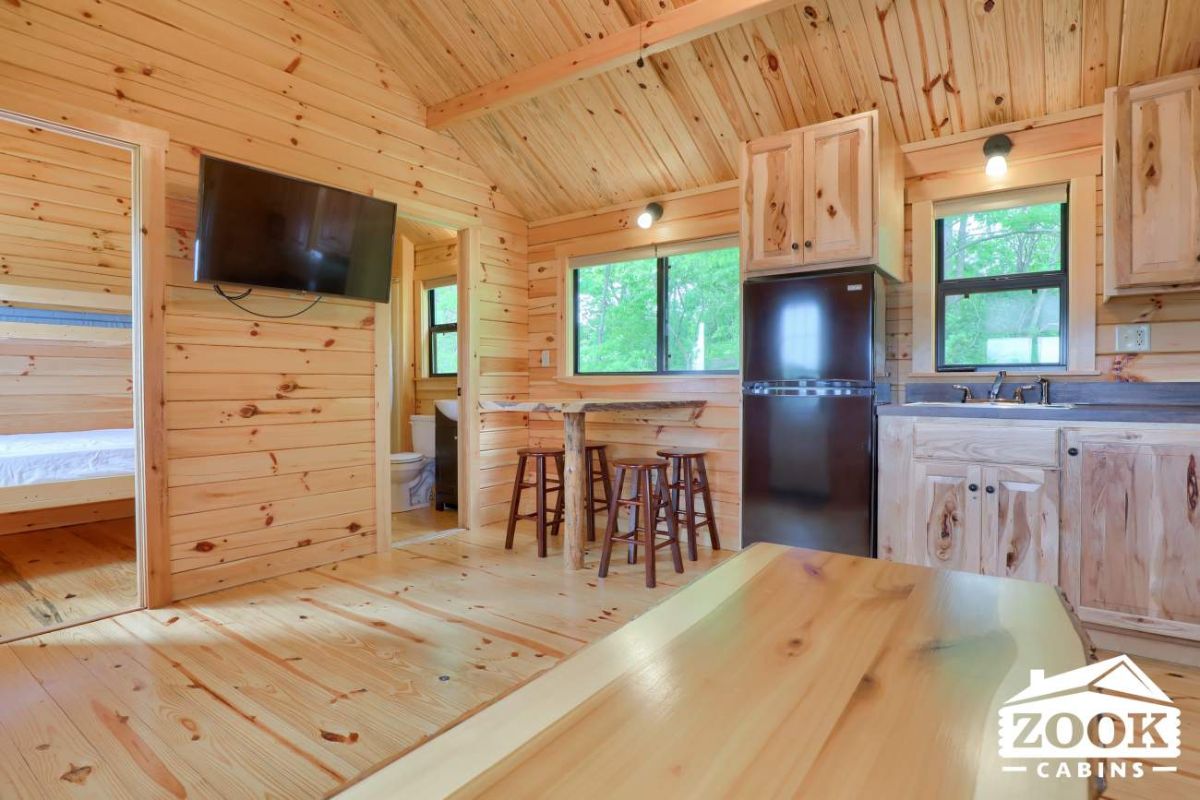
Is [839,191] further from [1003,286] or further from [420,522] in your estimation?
[420,522]

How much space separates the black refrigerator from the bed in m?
3.33

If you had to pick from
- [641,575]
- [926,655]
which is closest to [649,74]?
[641,575]

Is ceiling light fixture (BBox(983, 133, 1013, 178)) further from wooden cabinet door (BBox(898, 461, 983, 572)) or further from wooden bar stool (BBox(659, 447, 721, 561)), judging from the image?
wooden bar stool (BBox(659, 447, 721, 561))

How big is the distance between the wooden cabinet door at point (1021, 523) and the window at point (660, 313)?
5.39 ft

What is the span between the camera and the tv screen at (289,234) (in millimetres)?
2789

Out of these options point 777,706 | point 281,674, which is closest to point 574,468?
point 281,674

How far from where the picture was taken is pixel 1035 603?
961mm

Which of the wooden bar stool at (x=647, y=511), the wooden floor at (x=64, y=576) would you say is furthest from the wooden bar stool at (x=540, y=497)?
the wooden floor at (x=64, y=576)

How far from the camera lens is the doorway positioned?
2.96m

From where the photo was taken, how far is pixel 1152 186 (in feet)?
7.97

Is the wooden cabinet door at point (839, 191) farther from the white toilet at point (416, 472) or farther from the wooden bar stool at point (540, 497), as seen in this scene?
the white toilet at point (416, 472)

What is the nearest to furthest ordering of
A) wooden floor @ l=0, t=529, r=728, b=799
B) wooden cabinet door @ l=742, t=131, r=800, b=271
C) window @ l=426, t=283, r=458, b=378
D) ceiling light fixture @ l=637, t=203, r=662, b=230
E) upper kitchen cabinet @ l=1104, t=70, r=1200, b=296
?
1. wooden floor @ l=0, t=529, r=728, b=799
2. upper kitchen cabinet @ l=1104, t=70, r=1200, b=296
3. wooden cabinet door @ l=742, t=131, r=800, b=271
4. ceiling light fixture @ l=637, t=203, r=662, b=230
5. window @ l=426, t=283, r=458, b=378

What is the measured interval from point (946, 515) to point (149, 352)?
363 centimetres

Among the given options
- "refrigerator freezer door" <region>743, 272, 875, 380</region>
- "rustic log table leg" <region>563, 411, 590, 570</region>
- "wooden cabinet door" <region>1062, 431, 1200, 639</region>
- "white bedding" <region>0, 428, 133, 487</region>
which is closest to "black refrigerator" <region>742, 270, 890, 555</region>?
"refrigerator freezer door" <region>743, 272, 875, 380</region>
